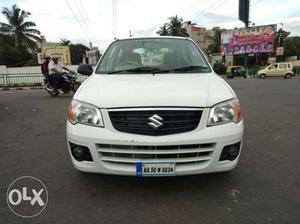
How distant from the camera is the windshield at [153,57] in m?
3.79

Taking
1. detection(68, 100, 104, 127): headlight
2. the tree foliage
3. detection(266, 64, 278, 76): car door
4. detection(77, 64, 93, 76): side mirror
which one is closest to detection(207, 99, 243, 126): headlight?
detection(68, 100, 104, 127): headlight

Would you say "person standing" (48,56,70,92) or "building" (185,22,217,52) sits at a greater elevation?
"building" (185,22,217,52)

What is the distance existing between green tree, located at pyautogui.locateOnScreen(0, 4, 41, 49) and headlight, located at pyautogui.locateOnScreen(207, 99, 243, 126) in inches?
1942

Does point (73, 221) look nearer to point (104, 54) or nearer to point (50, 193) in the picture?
point (50, 193)

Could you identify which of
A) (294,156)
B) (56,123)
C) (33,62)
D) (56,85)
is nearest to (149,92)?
(294,156)

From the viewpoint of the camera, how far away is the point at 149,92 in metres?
2.82

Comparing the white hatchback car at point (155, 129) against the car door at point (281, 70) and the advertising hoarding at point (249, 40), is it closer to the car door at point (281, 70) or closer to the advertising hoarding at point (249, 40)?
the car door at point (281, 70)

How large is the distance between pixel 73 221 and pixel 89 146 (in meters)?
0.69

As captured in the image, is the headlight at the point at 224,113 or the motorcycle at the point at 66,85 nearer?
the headlight at the point at 224,113

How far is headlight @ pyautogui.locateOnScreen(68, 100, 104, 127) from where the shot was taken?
2.73 metres

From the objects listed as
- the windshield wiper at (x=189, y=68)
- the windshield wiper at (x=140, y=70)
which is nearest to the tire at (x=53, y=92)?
the windshield wiper at (x=140, y=70)

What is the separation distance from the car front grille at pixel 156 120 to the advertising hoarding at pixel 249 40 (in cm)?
3904

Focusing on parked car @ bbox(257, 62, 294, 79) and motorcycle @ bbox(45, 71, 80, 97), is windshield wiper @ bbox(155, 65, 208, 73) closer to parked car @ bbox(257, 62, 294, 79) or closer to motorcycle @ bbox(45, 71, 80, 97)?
motorcycle @ bbox(45, 71, 80, 97)

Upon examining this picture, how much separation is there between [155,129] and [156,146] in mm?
157
